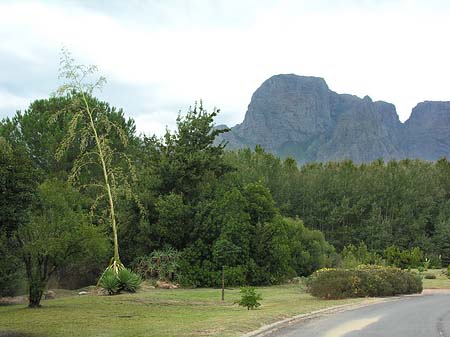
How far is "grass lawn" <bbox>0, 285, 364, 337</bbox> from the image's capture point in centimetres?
1296

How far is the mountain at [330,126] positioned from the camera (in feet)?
545

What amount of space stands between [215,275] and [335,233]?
3026cm

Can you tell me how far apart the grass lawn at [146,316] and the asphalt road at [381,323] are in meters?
1.13

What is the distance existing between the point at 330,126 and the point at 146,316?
16819 cm

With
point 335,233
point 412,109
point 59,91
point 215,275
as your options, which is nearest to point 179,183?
Answer: point 215,275

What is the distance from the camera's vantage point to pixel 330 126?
588 feet

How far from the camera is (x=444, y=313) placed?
17.8m

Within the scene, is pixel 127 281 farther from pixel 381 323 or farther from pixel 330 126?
pixel 330 126

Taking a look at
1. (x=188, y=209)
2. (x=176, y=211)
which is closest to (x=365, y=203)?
(x=188, y=209)

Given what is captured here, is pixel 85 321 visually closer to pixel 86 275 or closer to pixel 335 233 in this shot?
pixel 86 275

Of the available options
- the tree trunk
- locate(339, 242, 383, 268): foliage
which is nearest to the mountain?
locate(339, 242, 383, 268): foliage

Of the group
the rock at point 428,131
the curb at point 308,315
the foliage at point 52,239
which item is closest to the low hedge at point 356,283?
the curb at point 308,315

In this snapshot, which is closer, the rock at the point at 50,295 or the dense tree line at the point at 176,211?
the rock at the point at 50,295

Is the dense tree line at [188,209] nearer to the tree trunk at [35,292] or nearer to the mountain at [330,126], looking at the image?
the tree trunk at [35,292]
